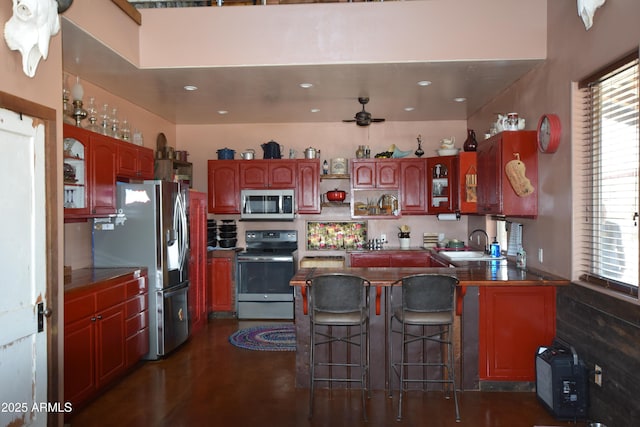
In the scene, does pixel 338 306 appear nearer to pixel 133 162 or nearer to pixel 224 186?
pixel 133 162

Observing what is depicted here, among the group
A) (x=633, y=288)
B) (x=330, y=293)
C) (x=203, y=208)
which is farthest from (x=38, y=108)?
(x=633, y=288)

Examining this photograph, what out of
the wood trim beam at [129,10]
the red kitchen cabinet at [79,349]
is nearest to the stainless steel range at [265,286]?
the red kitchen cabinet at [79,349]

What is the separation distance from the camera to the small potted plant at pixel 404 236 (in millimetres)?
6738

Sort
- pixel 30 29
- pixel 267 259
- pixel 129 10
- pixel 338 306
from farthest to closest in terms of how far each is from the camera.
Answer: pixel 267 259
pixel 129 10
pixel 338 306
pixel 30 29

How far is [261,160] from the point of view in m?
6.47

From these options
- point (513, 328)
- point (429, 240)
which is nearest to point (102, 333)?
point (513, 328)

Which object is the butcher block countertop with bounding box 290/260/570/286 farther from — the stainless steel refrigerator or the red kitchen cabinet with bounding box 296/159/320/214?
the red kitchen cabinet with bounding box 296/159/320/214

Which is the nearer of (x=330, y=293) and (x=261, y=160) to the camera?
(x=330, y=293)

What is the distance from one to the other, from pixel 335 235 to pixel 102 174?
369cm

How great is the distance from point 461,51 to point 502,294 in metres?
2.10

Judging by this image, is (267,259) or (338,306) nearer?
(338,306)

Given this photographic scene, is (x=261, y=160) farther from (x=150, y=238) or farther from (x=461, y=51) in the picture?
(x=461, y=51)

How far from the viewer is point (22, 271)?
2637 millimetres

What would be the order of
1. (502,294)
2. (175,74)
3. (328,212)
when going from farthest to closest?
(328,212), (175,74), (502,294)
